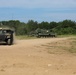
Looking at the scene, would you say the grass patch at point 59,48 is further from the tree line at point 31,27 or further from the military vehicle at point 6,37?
the tree line at point 31,27

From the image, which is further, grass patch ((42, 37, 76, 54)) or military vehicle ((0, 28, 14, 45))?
military vehicle ((0, 28, 14, 45))

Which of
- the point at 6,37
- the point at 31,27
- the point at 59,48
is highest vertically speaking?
the point at 31,27

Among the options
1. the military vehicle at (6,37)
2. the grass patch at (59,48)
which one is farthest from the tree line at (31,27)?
the grass patch at (59,48)

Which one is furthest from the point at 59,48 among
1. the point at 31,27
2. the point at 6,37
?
the point at 31,27

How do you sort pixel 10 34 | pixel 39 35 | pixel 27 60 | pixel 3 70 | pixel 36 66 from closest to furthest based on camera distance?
pixel 3 70, pixel 36 66, pixel 27 60, pixel 10 34, pixel 39 35

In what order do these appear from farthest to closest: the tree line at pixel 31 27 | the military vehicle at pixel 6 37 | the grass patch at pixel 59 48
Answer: the tree line at pixel 31 27, the military vehicle at pixel 6 37, the grass patch at pixel 59 48

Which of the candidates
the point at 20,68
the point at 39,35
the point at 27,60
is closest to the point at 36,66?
the point at 20,68

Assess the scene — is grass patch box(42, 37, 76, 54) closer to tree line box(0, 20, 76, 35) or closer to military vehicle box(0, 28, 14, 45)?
military vehicle box(0, 28, 14, 45)

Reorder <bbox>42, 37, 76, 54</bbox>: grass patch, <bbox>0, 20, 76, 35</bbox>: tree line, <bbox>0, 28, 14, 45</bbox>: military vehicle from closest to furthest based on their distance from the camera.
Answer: <bbox>42, 37, 76, 54</bbox>: grass patch → <bbox>0, 28, 14, 45</bbox>: military vehicle → <bbox>0, 20, 76, 35</bbox>: tree line

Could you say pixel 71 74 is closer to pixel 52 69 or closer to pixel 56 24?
pixel 52 69

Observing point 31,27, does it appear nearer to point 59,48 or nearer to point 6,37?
→ point 6,37

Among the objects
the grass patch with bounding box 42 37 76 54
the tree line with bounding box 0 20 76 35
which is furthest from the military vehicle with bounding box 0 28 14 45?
the tree line with bounding box 0 20 76 35

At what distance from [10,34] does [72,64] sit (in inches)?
588

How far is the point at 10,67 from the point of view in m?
13.3
